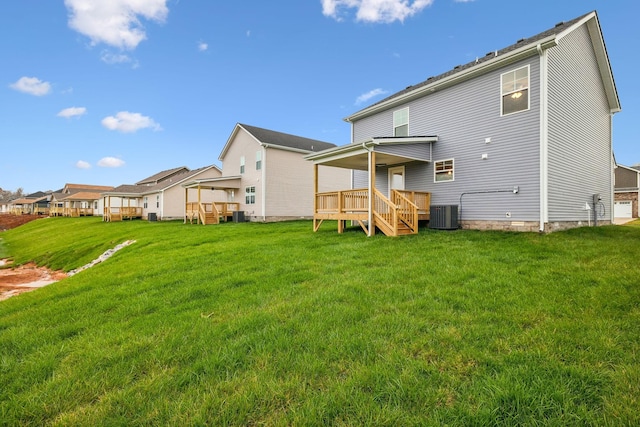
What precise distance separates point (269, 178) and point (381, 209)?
37.8 ft

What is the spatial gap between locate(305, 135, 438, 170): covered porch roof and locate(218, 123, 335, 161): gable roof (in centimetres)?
942

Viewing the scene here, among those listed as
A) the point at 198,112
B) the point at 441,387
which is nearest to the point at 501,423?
the point at 441,387

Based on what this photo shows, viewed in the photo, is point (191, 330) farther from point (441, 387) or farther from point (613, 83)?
point (613, 83)

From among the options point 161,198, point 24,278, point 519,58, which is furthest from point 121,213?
point 519,58

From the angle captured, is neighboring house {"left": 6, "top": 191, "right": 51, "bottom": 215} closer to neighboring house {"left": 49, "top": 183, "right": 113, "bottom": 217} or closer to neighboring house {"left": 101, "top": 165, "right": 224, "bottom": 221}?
neighboring house {"left": 49, "top": 183, "right": 113, "bottom": 217}

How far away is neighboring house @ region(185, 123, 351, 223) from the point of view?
20.7m

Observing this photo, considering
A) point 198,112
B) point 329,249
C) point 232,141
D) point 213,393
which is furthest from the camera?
point 198,112

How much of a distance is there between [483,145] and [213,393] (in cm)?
1109

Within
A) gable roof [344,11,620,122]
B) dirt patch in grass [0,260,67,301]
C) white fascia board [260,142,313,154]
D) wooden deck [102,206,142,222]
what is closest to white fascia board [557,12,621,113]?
gable roof [344,11,620,122]

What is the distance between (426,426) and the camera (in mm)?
1930

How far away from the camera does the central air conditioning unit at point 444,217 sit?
10469mm

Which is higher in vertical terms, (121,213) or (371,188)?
(371,188)

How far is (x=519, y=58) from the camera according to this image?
962 cm

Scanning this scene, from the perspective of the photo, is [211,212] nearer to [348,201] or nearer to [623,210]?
[348,201]
